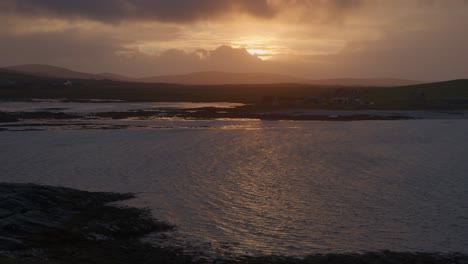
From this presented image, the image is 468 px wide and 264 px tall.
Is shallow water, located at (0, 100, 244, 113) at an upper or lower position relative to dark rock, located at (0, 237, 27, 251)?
upper

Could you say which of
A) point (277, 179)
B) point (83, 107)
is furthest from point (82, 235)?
point (83, 107)

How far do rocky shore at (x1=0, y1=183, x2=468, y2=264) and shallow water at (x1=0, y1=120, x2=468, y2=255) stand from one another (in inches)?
34.3

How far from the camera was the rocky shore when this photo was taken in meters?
15.2

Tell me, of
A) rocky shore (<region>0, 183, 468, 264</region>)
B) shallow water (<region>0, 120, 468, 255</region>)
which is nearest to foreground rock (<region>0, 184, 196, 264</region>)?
rocky shore (<region>0, 183, 468, 264</region>)

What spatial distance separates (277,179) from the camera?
1080 inches

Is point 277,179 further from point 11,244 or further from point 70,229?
point 11,244

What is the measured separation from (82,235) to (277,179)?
12513 millimetres

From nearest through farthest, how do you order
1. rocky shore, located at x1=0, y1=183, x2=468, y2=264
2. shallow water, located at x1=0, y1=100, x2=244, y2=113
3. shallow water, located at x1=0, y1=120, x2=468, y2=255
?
rocky shore, located at x1=0, y1=183, x2=468, y2=264, shallow water, located at x1=0, y1=120, x2=468, y2=255, shallow water, located at x1=0, y1=100, x2=244, y2=113

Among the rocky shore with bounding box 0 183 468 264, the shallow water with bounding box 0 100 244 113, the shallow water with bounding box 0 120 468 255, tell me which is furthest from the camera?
the shallow water with bounding box 0 100 244 113

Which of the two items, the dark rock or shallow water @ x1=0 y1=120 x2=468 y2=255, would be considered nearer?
the dark rock

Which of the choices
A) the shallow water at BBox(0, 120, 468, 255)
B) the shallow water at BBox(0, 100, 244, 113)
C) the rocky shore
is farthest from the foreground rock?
the shallow water at BBox(0, 100, 244, 113)

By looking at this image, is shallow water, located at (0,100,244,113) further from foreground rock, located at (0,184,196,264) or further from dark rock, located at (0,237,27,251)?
dark rock, located at (0,237,27,251)

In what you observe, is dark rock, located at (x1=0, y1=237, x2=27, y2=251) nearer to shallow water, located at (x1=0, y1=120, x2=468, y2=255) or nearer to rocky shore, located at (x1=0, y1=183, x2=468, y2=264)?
rocky shore, located at (x1=0, y1=183, x2=468, y2=264)

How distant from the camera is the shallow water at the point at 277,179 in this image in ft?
58.2
